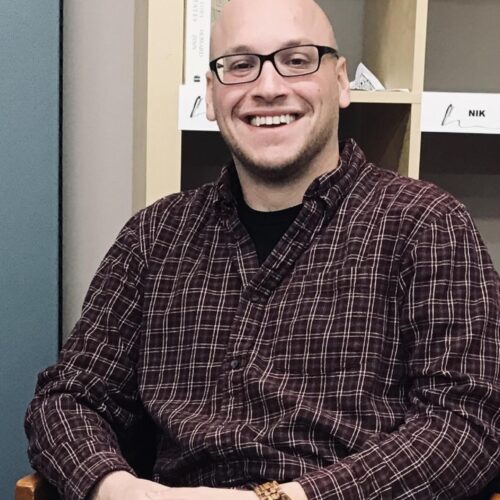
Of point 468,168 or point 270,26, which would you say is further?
point 468,168

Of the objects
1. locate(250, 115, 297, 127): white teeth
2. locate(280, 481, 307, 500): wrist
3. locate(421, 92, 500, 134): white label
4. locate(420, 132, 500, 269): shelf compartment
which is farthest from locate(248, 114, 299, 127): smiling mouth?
locate(420, 132, 500, 269): shelf compartment

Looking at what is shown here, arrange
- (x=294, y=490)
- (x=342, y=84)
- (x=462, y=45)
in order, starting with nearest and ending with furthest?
(x=294, y=490) → (x=342, y=84) → (x=462, y=45)

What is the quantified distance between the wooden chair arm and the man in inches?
1.1

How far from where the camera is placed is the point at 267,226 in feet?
4.55

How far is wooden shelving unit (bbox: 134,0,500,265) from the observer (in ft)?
5.06

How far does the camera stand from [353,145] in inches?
55.1

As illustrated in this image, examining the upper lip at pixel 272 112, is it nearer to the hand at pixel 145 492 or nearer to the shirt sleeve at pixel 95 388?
the shirt sleeve at pixel 95 388

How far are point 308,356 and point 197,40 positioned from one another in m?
0.68

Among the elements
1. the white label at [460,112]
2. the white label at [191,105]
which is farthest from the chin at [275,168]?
the white label at [460,112]

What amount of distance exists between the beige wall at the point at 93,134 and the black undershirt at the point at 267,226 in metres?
0.68

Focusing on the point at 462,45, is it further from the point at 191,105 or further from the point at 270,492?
the point at 270,492

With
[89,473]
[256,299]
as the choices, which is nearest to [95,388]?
[89,473]

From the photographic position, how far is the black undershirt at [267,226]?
137cm

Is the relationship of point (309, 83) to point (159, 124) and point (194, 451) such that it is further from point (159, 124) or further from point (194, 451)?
point (194, 451)
